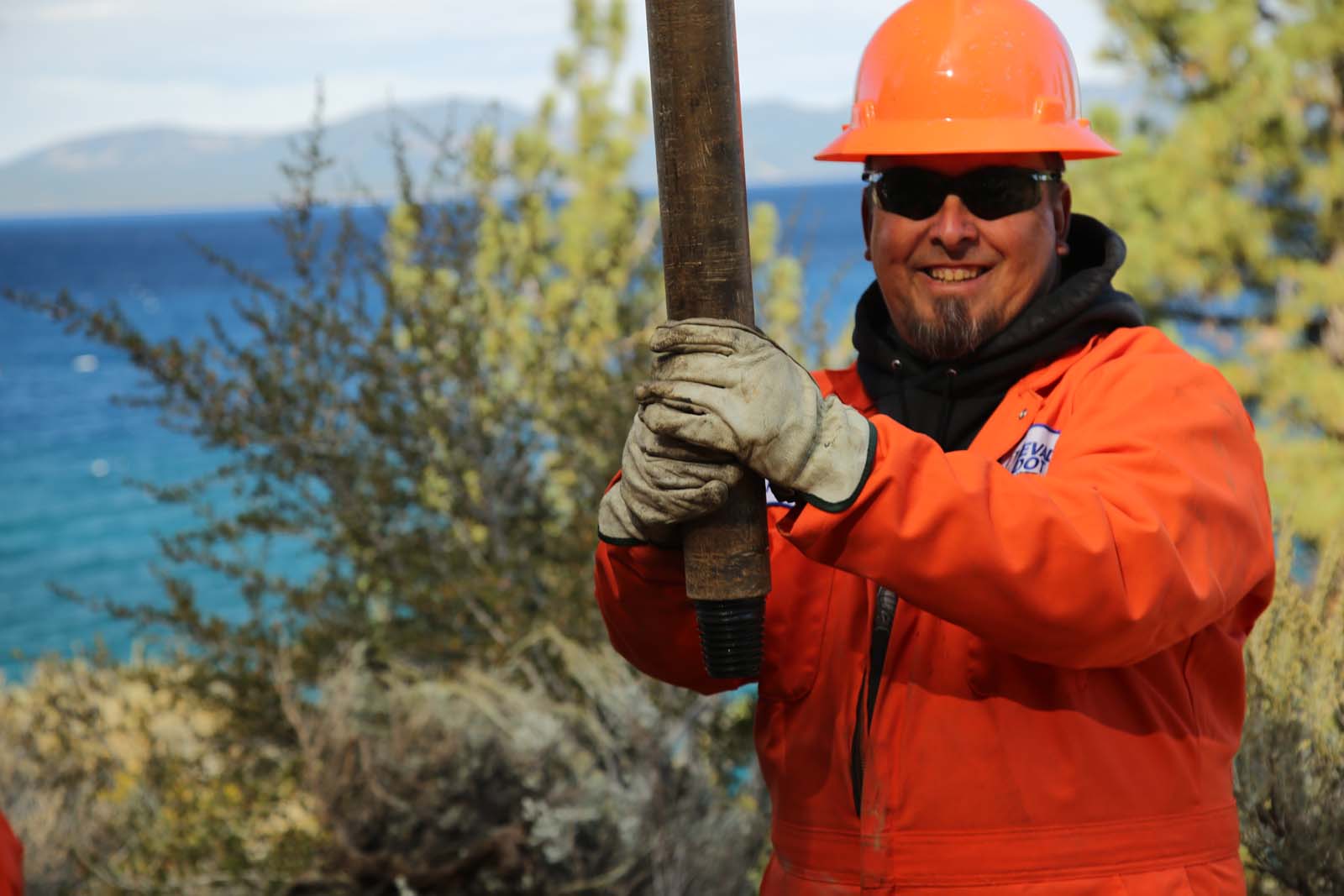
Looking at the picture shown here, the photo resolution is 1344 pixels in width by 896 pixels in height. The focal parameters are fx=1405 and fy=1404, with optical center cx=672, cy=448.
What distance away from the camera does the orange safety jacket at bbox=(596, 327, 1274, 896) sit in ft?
6.15

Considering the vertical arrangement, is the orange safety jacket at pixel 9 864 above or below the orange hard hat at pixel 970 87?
below

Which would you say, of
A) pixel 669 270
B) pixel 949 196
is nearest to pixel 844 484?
pixel 669 270

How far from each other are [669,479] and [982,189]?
3.30ft

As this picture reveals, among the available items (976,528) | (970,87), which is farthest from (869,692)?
(970,87)

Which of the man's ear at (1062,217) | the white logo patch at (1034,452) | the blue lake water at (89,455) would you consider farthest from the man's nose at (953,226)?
the blue lake water at (89,455)

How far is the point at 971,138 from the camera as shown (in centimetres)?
249

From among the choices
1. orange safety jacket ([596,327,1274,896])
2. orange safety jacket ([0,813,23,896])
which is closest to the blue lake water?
orange safety jacket ([0,813,23,896])

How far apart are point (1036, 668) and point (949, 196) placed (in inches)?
34.7

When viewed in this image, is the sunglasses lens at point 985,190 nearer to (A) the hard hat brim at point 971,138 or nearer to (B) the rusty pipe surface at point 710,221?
(A) the hard hat brim at point 971,138

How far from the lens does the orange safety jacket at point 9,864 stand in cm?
236

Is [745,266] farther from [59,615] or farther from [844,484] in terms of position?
[59,615]

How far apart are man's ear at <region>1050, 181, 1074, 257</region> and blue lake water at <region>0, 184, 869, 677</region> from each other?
3778mm

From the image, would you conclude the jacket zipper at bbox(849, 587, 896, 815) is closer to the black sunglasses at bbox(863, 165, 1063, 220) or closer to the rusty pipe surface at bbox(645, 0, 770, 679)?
the rusty pipe surface at bbox(645, 0, 770, 679)

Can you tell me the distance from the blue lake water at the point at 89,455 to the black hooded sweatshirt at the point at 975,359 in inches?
143
